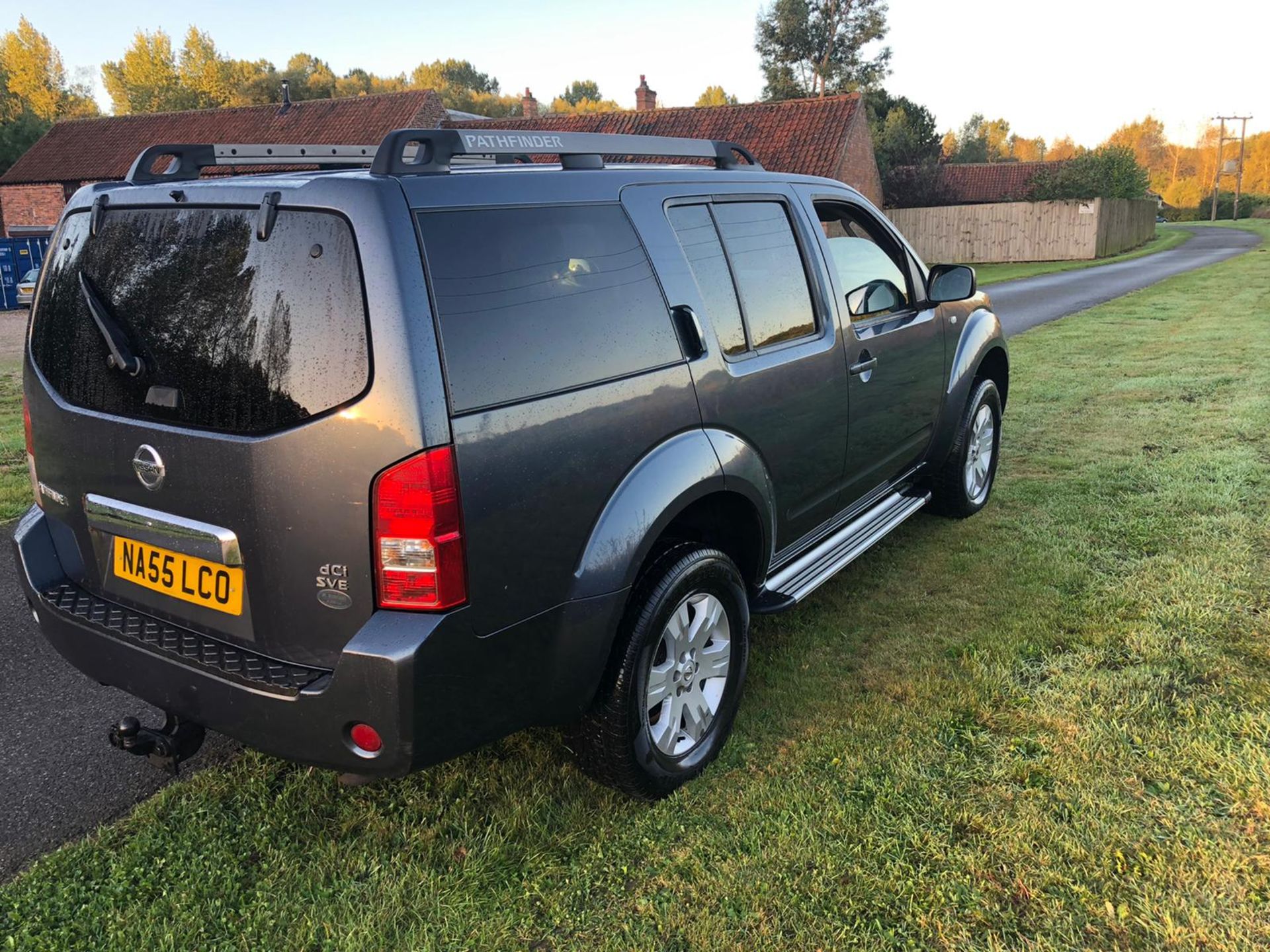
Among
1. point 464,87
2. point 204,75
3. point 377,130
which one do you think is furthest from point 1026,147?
point 377,130

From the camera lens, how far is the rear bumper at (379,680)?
225 centimetres

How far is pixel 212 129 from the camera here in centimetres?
3966

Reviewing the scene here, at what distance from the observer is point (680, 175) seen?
3332 mm

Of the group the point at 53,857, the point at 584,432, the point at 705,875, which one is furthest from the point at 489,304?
the point at 53,857

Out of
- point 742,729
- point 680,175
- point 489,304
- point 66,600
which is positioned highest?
point 680,175

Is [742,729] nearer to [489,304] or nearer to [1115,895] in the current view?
[1115,895]

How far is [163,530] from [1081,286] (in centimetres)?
2398

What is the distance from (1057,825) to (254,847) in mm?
2355

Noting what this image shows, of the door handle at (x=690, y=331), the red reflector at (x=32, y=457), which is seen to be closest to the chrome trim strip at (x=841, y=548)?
the door handle at (x=690, y=331)

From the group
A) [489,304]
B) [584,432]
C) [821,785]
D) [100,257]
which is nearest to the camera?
[489,304]

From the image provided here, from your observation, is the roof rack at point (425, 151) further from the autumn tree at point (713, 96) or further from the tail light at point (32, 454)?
the autumn tree at point (713, 96)

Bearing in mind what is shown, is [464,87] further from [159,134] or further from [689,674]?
[689,674]

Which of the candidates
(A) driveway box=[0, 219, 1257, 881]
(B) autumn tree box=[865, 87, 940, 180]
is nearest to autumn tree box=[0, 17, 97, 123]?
(B) autumn tree box=[865, 87, 940, 180]

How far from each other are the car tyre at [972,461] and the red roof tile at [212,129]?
32.9 metres
